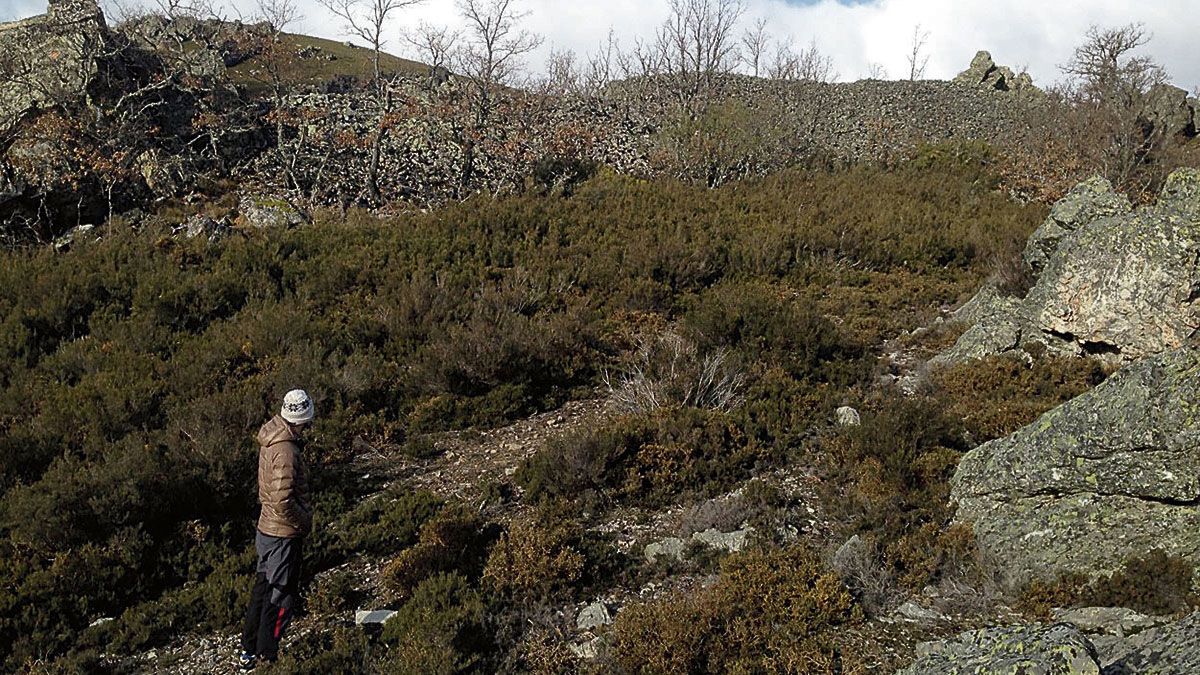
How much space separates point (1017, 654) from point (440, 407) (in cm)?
645

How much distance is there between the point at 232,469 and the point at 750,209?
1434 centimetres

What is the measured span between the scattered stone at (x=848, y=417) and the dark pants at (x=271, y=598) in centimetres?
573

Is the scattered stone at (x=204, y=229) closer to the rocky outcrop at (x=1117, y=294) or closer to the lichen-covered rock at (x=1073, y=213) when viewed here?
the rocky outcrop at (x=1117, y=294)

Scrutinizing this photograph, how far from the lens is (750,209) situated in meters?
18.5

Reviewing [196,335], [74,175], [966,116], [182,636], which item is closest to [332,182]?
[74,175]

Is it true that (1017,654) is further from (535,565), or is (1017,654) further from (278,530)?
(278,530)

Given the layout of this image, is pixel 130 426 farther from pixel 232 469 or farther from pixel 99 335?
pixel 99 335

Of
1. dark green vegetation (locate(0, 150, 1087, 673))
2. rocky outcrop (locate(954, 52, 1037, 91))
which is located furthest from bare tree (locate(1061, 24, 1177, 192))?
rocky outcrop (locate(954, 52, 1037, 91))

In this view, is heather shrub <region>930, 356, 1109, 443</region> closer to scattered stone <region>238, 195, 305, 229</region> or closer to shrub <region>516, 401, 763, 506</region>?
shrub <region>516, 401, 763, 506</region>

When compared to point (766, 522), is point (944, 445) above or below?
above

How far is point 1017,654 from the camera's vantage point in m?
3.51

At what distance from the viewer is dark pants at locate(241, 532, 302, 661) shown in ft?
16.0

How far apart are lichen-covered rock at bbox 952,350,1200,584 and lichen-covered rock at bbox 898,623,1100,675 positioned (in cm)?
198

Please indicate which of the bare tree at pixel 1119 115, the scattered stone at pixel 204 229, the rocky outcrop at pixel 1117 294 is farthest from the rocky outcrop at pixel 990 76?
the scattered stone at pixel 204 229
